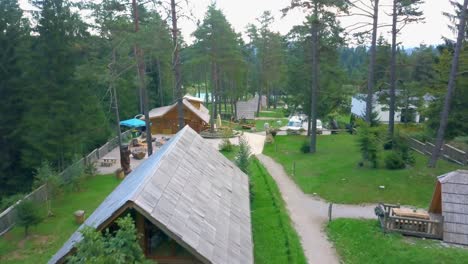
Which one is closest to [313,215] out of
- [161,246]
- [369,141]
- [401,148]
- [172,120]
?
[369,141]

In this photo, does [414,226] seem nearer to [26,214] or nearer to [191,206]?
[191,206]

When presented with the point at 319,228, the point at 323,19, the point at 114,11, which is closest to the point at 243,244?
the point at 319,228

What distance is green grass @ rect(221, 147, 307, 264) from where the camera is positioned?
1240 cm

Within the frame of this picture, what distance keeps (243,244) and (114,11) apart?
15116 millimetres

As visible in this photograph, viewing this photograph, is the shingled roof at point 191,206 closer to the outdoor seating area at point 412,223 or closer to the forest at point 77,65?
the outdoor seating area at point 412,223

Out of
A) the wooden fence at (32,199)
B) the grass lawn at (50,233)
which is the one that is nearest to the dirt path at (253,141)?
the wooden fence at (32,199)

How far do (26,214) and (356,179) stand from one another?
15215mm

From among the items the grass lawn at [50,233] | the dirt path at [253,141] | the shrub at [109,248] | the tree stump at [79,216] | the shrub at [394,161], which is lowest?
the grass lawn at [50,233]

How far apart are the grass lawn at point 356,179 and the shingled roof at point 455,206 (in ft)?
11.7

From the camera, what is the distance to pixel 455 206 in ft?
42.7

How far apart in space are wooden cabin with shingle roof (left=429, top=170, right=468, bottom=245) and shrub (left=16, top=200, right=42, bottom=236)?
14.9m

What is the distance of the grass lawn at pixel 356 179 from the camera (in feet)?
58.0

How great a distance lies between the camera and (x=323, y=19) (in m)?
23.7

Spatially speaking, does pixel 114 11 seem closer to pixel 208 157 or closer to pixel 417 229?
pixel 208 157
